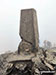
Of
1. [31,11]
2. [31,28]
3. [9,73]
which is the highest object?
[31,11]

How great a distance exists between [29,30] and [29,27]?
0.55 ft

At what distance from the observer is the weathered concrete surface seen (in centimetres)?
1248

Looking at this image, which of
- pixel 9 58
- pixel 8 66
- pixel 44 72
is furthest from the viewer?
pixel 9 58

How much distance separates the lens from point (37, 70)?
10914 mm

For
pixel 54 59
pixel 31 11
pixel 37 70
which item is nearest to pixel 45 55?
pixel 54 59

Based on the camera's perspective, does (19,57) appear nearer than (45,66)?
No

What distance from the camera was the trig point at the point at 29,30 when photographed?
40.8ft

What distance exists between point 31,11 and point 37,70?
340cm

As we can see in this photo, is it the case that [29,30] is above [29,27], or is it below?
below

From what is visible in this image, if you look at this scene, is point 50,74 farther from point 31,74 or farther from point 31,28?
point 31,28

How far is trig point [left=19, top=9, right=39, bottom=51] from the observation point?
1242 cm

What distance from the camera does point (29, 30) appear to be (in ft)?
41.3

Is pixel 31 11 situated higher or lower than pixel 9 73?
higher

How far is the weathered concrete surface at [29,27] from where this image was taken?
1248 centimetres
